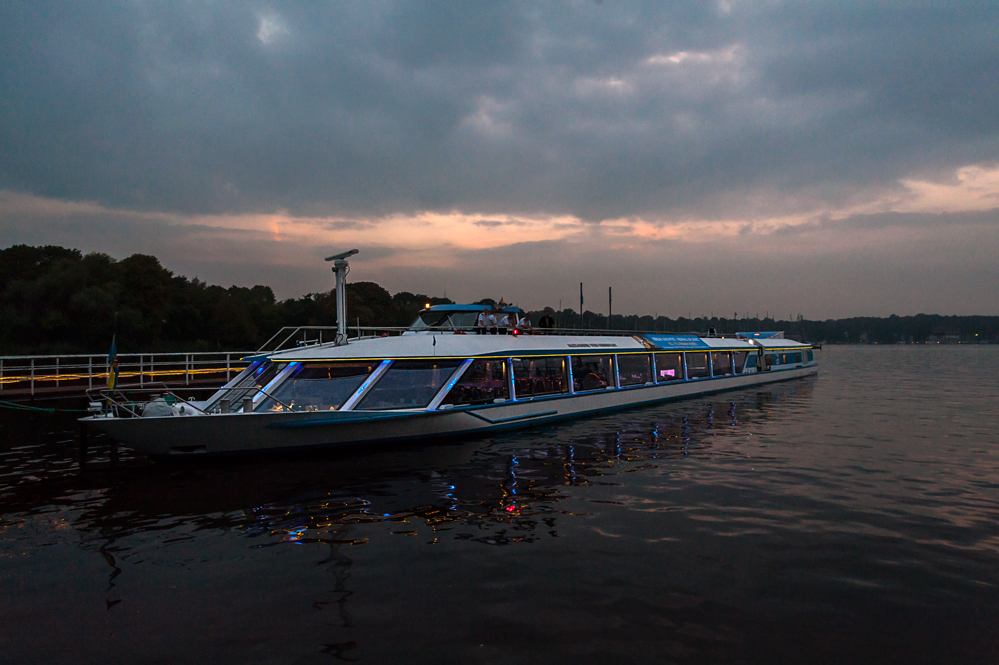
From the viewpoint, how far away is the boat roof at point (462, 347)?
49.4 ft

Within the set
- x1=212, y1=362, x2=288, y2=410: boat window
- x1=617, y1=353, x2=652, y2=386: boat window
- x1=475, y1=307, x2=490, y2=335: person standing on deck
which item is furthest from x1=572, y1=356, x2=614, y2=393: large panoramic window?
x1=212, y1=362, x2=288, y2=410: boat window

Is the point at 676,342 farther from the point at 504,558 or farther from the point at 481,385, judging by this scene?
the point at 504,558

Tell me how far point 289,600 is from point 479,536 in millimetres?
2860

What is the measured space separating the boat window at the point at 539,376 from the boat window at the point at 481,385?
1.85 ft

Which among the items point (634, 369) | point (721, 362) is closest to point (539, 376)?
point (634, 369)

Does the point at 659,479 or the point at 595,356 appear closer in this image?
the point at 659,479

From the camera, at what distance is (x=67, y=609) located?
20.4ft

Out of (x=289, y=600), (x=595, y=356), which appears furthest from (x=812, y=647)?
(x=595, y=356)

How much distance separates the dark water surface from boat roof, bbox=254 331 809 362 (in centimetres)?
274

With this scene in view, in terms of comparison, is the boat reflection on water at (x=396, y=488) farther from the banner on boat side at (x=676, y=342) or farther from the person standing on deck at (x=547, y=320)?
the banner on boat side at (x=676, y=342)

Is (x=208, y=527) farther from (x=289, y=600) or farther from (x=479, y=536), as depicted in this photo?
(x=479, y=536)

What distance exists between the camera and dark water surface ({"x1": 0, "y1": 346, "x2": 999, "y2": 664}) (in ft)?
18.2

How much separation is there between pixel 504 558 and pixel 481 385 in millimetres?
9518

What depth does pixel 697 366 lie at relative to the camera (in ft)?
94.0
